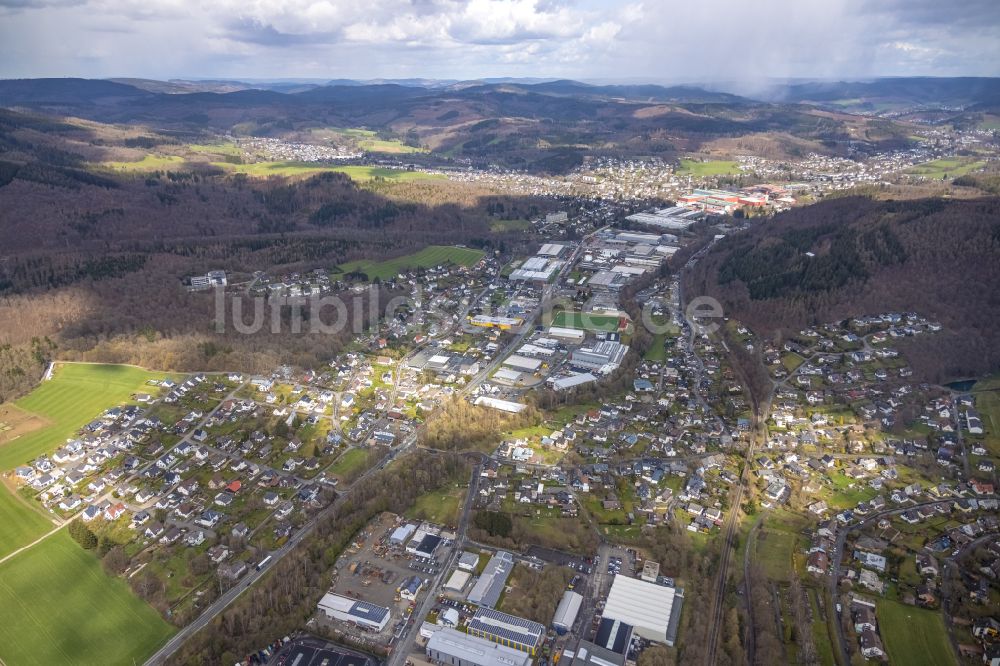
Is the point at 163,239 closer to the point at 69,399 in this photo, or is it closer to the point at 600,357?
the point at 69,399

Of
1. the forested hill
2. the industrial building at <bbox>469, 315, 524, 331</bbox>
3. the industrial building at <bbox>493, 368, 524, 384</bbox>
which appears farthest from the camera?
the industrial building at <bbox>469, 315, 524, 331</bbox>

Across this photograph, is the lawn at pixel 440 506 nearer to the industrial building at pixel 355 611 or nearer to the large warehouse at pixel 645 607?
the industrial building at pixel 355 611

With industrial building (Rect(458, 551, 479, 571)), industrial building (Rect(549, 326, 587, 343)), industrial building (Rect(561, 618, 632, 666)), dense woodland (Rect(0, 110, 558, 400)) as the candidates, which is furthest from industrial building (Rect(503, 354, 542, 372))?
industrial building (Rect(561, 618, 632, 666))

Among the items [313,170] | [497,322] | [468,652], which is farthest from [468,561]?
[313,170]

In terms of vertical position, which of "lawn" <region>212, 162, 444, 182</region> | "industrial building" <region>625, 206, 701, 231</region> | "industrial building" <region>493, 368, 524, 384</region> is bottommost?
"industrial building" <region>493, 368, 524, 384</region>

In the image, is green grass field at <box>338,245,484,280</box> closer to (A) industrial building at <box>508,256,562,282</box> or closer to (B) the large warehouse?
(A) industrial building at <box>508,256,562,282</box>

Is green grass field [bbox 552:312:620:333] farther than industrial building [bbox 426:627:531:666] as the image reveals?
Yes

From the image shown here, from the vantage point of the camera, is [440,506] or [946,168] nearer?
[440,506]
